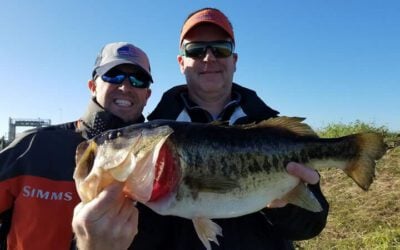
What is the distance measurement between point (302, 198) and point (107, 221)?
4.56 ft

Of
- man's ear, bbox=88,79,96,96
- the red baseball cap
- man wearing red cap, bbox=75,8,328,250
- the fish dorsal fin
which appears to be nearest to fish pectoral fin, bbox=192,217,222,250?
man wearing red cap, bbox=75,8,328,250

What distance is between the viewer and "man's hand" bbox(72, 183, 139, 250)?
8.18ft

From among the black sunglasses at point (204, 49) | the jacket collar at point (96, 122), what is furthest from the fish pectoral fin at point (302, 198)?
the jacket collar at point (96, 122)

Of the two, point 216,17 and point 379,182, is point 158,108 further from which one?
point 379,182

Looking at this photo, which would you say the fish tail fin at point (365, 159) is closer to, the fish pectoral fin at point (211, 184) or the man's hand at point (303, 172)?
the man's hand at point (303, 172)

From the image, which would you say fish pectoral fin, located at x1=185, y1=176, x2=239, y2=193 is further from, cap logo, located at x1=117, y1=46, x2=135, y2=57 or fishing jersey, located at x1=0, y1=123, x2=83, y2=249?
cap logo, located at x1=117, y1=46, x2=135, y2=57

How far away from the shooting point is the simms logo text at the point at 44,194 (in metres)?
3.76

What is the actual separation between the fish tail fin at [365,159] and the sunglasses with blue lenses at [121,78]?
6.59 ft

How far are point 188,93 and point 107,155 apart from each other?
1709mm

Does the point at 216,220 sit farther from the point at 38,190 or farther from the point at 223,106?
the point at 38,190

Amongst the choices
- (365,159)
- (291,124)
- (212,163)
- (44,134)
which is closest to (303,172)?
(291,124)

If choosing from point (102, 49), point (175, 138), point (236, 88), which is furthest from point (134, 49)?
point (175, 138)

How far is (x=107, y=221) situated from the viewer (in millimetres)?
2553

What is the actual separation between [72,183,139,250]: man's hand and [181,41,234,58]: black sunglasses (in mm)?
1841
